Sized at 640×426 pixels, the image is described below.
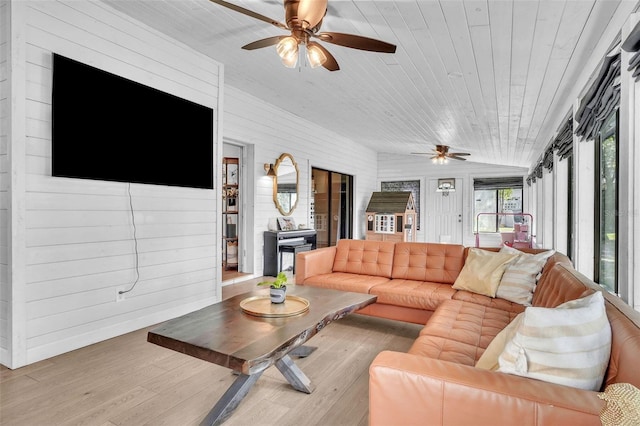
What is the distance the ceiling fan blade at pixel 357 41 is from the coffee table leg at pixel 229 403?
7.40ft

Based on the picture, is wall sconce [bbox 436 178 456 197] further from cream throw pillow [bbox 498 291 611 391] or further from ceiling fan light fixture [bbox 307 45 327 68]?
cream throw pillow [bbox 498 291 611 391]

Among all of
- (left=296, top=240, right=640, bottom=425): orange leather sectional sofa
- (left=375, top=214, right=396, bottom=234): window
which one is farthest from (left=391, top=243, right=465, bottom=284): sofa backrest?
(left=375, top=214, right=396, bottom=234): window

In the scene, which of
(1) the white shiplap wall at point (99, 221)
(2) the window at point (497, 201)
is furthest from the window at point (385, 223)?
(1) the white shiplap wall at point (99, 221)

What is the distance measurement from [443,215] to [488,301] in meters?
6.83

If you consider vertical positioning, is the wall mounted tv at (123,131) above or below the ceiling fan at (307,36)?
below

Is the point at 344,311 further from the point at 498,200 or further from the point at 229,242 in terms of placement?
the point at 498,200

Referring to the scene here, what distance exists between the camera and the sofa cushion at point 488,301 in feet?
8.80

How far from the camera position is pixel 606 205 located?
2.64 metres

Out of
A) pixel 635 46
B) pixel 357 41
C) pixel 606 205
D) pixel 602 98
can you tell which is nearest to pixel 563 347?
pixel 635 46

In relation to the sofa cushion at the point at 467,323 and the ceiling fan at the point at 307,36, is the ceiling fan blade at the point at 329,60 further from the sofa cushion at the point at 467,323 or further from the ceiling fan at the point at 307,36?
the sofa cushion at the point at 467,323

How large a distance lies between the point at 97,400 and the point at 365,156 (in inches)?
320

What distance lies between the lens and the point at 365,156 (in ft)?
30.6

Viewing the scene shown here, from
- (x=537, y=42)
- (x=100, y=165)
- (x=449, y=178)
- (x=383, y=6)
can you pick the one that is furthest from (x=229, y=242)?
(x=449, y=178)

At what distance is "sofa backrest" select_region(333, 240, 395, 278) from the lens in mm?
3852
